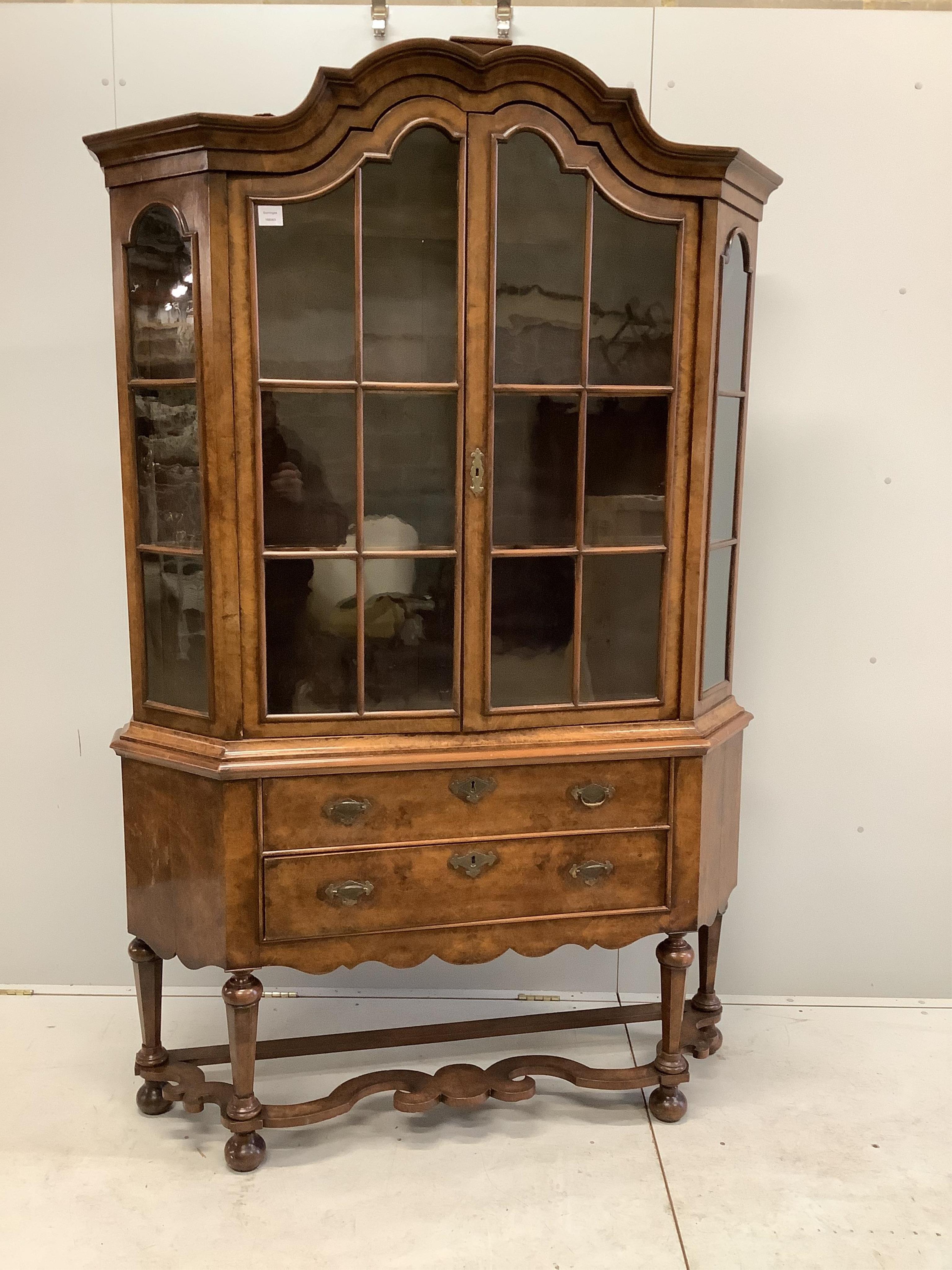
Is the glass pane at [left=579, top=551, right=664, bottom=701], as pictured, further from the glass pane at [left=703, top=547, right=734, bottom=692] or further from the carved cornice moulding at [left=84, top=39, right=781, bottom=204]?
the carved cornice moulding at [left=84, top=39, right=781, bottom=204]

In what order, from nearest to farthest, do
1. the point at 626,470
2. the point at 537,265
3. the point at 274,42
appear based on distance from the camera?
1. the point at 537,265
2. the point at 626,470
3. the point at 274,42

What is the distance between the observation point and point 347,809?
2.06 meters

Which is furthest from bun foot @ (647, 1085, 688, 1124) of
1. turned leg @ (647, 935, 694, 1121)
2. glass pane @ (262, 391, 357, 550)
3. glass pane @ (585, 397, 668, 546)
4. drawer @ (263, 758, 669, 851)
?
glass pane @ (262, 391, 357, 550)

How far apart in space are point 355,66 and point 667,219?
634 mm

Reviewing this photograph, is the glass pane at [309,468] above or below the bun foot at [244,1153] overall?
above

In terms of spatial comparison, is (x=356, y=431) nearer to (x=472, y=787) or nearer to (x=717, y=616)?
(x=472, y=787)

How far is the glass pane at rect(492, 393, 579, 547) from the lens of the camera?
2041 mm

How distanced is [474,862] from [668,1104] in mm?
722

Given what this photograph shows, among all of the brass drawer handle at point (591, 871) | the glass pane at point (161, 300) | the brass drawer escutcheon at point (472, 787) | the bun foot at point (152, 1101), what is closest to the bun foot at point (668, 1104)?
the brass drawer handle at point (591, 871)

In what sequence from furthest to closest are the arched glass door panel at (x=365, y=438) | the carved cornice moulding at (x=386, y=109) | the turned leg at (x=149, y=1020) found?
the turned leg at (x=149, y=1020) → the arched glass door panel at (x=365, y=438) → the carved cornice moulding at (x=386, y=109)

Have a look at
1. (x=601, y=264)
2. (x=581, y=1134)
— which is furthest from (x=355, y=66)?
(x=581, y=1134)

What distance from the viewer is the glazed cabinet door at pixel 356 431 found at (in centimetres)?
192

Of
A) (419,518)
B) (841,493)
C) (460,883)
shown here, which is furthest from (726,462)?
(460,883)

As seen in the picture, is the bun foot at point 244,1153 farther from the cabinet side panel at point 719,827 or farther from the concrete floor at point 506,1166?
the cabinet side panel at point 719,827
